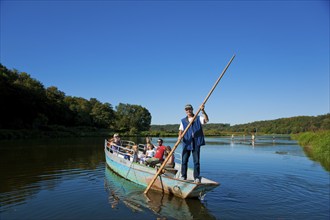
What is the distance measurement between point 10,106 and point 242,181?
60433 millimetres

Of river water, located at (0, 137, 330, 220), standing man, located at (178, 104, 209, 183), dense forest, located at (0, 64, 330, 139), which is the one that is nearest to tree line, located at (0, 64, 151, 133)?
dense forest, located at (0, 64, 330, 139)

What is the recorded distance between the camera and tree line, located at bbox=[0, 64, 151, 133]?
62.9 m

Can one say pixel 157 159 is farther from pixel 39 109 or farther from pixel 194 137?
pixel 39 109

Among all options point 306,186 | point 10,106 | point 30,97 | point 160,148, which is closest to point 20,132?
point 10,106

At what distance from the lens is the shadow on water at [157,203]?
9.42m

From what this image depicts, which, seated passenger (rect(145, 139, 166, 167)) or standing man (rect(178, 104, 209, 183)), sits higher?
standing man (rect(178, 104, 209, 183))

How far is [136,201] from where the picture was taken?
10742mm

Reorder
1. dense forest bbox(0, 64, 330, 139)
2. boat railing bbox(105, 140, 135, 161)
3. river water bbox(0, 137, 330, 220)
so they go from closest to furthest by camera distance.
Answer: river water bbox(0, 137, 330, 220)
boat railing bbox(105, 140, 135, 161)
dense forest bbox(0, 64, 330, 139)

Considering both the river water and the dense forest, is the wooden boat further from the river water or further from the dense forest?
the dense forest

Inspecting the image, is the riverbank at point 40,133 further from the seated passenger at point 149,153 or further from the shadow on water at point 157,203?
the shadow on water at point 157,203

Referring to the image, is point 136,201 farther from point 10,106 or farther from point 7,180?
point 10,106

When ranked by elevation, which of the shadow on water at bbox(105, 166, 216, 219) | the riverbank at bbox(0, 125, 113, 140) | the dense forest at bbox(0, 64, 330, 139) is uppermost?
the dense forest at bbox(0, 64, 330, 139)

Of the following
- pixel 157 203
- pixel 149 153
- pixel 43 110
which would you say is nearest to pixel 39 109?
pixel 43 110

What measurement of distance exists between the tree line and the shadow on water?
2206 inches
